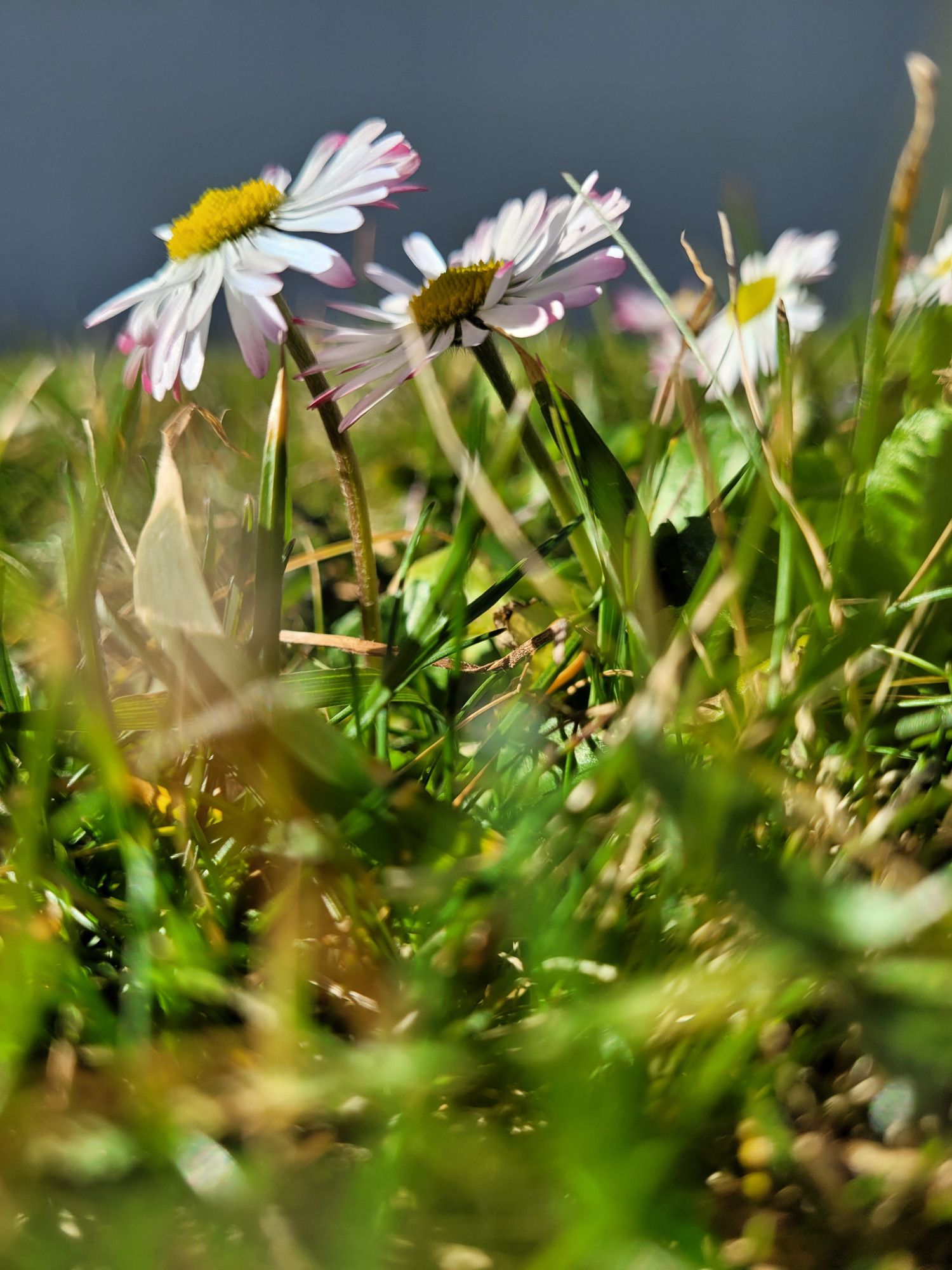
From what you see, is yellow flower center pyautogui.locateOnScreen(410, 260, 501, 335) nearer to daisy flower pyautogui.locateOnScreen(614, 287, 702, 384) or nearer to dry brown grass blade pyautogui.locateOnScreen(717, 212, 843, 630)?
dry brown grass blade pyautogui.locateOnScreen(717, 212, 843, 630)

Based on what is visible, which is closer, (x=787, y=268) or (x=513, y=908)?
(x=513, y=908)

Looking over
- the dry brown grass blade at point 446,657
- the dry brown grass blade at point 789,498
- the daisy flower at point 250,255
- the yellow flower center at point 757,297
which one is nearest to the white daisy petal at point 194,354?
the daisy flower at point 250,255

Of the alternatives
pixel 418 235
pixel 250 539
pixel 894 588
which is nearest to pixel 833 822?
pixel 894 588

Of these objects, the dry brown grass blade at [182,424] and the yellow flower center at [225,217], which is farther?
the yellow flower center at [225,217]

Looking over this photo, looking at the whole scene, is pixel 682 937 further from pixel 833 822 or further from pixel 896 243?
pixel 896 243

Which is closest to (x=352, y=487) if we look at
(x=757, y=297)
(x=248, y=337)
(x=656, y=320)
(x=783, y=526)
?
(x=248, y=337)

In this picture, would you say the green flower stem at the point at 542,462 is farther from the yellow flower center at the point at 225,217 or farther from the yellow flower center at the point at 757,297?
the yellow flower center at the point at 757,297
